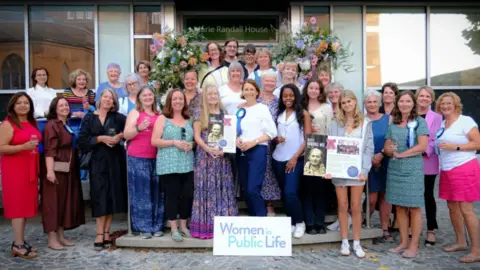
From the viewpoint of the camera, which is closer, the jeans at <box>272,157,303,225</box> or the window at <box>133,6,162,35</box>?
the jeans at <box>272,157,303,225</box>

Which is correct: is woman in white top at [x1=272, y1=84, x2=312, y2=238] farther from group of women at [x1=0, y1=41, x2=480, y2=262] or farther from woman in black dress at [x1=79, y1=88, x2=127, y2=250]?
woman in black dress at [x1=79, y1=88, x2=127, y2=250]

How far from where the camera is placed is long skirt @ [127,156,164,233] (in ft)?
18.1

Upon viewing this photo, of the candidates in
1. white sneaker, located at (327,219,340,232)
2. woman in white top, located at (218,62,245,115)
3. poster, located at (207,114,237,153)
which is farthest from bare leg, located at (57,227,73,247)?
white sneaker, located at (327,219,340,232)

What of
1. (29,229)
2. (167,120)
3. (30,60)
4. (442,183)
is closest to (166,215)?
(167,120)

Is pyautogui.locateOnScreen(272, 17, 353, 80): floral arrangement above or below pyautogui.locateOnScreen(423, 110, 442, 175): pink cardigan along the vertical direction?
above

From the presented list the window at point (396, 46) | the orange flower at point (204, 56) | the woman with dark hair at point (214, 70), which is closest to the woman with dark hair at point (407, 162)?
the woman with dark hair at point (214, 70)

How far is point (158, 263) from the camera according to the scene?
5.20 meters

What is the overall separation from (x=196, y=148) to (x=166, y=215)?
0.91m

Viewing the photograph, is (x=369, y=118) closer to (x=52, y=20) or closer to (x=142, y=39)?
(x=142, y=39)

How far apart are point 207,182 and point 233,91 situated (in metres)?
1.30

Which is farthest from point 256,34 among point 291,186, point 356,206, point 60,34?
point 356,206

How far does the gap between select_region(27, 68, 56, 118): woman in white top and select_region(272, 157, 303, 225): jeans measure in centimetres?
425

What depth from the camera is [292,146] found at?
18.2 feet

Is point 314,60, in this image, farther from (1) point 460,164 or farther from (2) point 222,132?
(1) point 460,164
